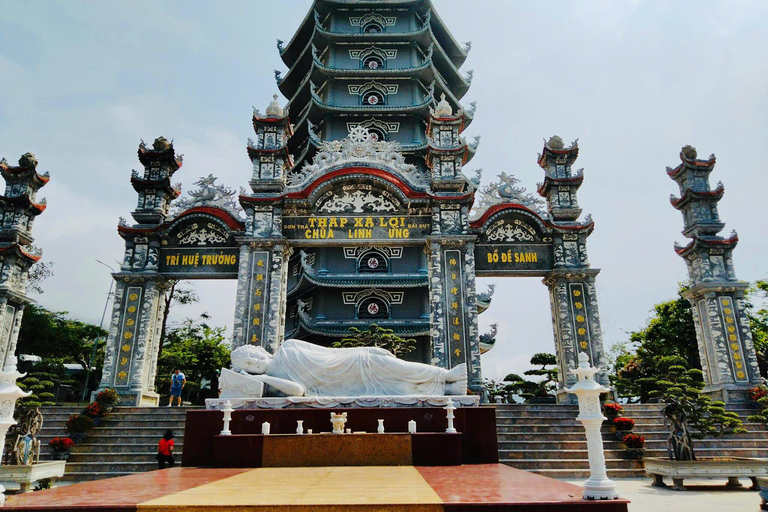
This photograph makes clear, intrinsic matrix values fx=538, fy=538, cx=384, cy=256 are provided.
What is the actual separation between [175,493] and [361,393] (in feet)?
15.5

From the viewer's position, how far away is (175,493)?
4863mm

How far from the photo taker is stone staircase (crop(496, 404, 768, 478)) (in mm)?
10859

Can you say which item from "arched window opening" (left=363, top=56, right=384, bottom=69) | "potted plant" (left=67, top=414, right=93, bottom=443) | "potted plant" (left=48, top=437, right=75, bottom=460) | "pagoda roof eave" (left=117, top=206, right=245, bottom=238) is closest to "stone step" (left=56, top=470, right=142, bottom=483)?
"potted plant" (left=48, top=437, right=75, bottom=460)

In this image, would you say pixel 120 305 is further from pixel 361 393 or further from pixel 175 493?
pixel 175 493

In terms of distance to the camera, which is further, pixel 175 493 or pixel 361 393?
pixel 361 393

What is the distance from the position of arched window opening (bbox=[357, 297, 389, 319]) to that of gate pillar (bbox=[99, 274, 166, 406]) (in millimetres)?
8900

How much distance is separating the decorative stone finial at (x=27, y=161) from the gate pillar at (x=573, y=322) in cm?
1579

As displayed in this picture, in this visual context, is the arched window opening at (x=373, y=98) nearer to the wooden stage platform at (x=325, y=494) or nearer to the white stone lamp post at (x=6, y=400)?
the wooden stage platform at (x=325, y=494)

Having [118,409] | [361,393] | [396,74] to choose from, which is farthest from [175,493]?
[396,74]

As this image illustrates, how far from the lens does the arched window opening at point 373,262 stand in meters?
22.7

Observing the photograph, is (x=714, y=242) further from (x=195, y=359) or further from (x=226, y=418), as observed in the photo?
(x=195, y=359)

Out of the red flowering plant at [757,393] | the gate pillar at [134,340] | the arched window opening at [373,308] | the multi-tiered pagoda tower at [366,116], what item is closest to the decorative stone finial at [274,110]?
the multi-tiered pagoda tower at [366,116]

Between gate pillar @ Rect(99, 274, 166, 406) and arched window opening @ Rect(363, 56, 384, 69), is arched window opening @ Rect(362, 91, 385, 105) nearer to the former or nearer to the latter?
arched window opening @ Rect(363, 56, 384, 69)

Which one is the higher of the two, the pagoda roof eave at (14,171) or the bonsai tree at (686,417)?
the pagoda roof eave at (14,171)
